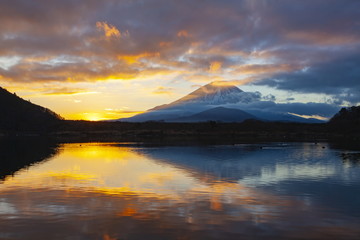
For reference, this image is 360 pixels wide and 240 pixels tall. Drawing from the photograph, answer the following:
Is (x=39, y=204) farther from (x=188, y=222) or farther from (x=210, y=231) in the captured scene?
(x=210, y=231)

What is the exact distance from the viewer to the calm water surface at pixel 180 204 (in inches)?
615

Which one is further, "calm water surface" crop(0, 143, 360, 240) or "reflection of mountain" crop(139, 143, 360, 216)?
"reflection of mountain" crop(139, 143, 360, 216)

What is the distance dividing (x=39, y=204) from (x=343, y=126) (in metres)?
168

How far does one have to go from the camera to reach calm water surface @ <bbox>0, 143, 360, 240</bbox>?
15625mm

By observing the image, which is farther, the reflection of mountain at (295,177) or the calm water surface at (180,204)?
the reflection of mountain at (295,177)

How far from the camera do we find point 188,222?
17.0 m

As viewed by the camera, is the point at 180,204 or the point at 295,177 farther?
the point at 295,177

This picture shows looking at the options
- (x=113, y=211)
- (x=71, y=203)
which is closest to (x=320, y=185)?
(x=113, y=211)

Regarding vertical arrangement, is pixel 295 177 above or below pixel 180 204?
above

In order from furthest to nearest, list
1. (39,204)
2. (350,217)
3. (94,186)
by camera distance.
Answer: (94,186), (39,204), (350,217)

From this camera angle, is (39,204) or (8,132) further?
(8,132)

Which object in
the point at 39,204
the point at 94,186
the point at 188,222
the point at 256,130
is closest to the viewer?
the point at 188,222

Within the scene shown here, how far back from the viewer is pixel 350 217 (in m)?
18.2

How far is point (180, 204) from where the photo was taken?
20.9 m
